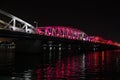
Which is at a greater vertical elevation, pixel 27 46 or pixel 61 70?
pixel 27 46

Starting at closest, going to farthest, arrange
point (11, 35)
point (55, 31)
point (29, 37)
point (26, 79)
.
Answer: point (26, 79) → point (11, 35) → point (29, 37) → point (55, 31)

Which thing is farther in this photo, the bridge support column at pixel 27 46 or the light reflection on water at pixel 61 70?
the bridge support column at pixel 27 46

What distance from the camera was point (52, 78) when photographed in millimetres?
33344

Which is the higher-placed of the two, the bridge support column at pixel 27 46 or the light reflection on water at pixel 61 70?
the bridge support column at pixel 27 46

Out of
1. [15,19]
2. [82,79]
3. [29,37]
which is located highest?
[15,19]

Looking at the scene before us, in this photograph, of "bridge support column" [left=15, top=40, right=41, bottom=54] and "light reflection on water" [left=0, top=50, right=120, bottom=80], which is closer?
"light reflection on water" [left=0, top=50, right=120, bottom=80]

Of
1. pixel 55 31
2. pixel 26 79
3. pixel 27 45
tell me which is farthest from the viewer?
pixel 55 31

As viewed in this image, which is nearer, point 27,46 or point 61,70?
point 61,70

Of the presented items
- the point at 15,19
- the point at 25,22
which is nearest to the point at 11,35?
the point at 15,19

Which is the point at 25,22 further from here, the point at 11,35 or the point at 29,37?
the point at 11,35

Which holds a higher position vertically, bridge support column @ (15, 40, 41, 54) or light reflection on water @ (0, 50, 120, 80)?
bridge support column @ (15, 40, 41, 54)

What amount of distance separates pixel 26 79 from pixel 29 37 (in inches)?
2215

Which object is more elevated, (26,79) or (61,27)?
(61,27)

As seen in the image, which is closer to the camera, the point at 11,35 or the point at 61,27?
the point at 11,35
